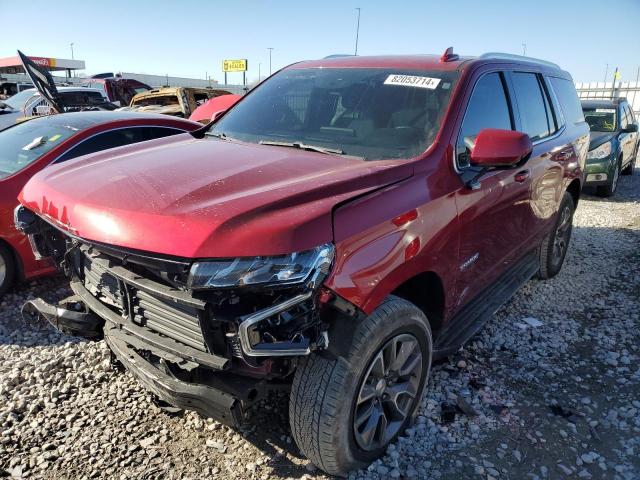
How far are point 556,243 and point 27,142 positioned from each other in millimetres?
5306

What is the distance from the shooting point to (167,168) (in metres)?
2.44

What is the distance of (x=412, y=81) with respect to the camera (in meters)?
2.97

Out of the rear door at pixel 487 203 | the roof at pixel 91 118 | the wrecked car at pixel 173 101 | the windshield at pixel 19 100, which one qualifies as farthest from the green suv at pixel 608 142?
the windshield at pixel 19 100

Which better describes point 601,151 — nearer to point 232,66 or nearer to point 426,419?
point 426,419

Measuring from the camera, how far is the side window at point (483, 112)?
9.07 ft

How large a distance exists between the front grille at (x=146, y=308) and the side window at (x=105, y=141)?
2554 mm

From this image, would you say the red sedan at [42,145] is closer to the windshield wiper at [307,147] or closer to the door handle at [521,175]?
the windshield wiper at [307,147]

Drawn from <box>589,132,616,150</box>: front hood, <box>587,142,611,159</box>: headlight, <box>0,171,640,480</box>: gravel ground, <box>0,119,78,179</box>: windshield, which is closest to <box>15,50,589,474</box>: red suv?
<box>0,171,640,480</box>: gravel ground

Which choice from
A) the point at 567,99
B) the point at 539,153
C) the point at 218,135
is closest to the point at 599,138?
the point at 567,99

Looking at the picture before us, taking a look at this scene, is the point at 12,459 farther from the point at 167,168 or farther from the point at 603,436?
the point at 603,436

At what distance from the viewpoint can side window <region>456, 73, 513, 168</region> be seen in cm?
276

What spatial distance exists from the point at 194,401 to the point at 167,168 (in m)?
1.13

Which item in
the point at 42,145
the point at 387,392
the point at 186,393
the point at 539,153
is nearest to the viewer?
the point at 186,393

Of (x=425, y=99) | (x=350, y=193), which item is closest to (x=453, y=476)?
(x=350, y=193)
